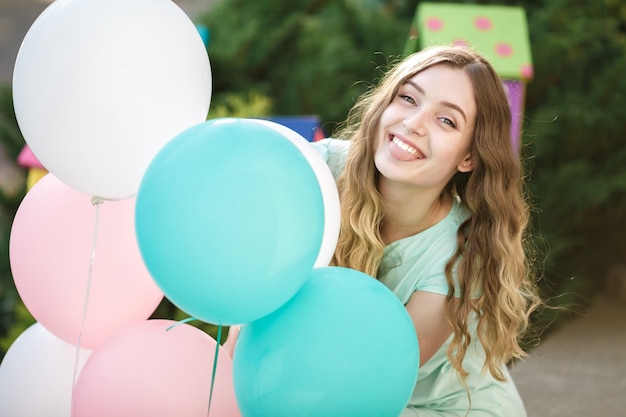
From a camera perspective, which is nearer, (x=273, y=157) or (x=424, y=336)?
(x=273, y=157)

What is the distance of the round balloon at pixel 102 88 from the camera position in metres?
1.71

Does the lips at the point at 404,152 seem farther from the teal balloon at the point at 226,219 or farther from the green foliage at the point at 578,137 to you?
the green foliage at the point at 578,137

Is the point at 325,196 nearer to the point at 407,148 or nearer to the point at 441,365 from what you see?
the point at 407,148

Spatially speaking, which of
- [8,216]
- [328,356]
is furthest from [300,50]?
[328,356]

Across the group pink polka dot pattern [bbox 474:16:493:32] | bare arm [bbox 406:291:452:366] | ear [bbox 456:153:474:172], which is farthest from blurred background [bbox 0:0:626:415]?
bare arm [bbox 406:291:452:366]

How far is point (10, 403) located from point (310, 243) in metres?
0.86

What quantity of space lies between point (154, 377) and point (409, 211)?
2.70 ft

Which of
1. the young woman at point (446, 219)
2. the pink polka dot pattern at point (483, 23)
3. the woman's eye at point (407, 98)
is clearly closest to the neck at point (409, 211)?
the young woman at point (446, 219)

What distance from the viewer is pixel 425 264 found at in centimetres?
222

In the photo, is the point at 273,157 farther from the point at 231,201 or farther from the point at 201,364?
the point at 201,364

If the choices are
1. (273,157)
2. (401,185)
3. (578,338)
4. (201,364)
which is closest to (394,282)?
(401,185)

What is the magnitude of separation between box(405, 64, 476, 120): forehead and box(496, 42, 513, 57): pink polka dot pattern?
1.82m

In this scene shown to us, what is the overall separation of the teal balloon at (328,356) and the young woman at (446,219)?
448 millimetres

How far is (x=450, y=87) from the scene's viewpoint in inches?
82.4
